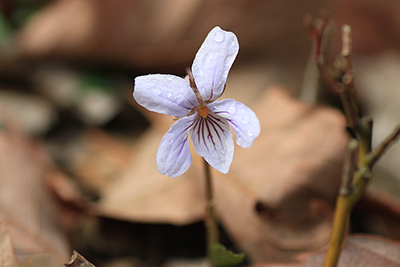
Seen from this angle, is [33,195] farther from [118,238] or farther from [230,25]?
[230,25]

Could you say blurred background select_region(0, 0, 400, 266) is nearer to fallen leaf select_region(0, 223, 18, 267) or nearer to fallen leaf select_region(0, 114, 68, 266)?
fallen leaf select_region(0, 114, 68, 266)

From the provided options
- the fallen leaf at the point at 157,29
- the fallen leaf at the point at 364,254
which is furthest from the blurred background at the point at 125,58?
the fallen leaf at the point at 364,254

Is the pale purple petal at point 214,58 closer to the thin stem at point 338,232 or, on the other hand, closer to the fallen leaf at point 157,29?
the thin stem at point 338,232

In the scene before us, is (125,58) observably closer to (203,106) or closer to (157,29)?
(157,29)

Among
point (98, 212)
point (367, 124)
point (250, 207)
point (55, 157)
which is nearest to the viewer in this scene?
point (367, 124)

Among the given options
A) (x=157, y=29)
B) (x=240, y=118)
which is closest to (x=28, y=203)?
(x=240, y=118)

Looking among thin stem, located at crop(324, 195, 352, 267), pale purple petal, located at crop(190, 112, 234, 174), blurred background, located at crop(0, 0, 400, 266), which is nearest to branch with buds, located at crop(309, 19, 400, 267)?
thin stem, located at crop(324, 195, 352, 267)

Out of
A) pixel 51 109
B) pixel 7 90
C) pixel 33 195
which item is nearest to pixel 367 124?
pixel 33 195
